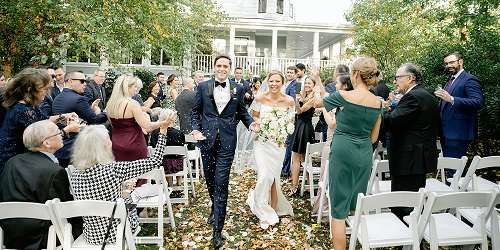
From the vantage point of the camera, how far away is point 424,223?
335 centimetres

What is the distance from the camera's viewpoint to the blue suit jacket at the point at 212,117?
4660 mm

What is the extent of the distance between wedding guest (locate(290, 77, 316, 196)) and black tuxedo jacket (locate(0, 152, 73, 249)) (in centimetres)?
409

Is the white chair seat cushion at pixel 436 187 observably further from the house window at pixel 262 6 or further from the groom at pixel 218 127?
the house window at pixel 262 6

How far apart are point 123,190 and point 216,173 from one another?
121 cm

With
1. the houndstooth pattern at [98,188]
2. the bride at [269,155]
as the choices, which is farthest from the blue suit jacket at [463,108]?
the houndstooth pattern at [98,188]

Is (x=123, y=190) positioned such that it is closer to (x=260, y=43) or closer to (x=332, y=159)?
(x=332, y=159)

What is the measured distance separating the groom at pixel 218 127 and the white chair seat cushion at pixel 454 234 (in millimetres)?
2236

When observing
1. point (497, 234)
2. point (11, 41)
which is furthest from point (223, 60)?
point (11, 41)

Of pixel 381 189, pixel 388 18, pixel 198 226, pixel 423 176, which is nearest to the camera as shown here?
pixel 423 176

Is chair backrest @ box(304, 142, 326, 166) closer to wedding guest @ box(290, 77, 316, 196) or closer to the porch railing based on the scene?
wedding guest @ box(290, 77, 316, 196)

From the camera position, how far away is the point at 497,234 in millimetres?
3494

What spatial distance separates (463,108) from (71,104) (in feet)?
18.1

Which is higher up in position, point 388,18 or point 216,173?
point 388,18

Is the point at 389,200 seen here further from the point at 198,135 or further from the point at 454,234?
the point at 198,135
